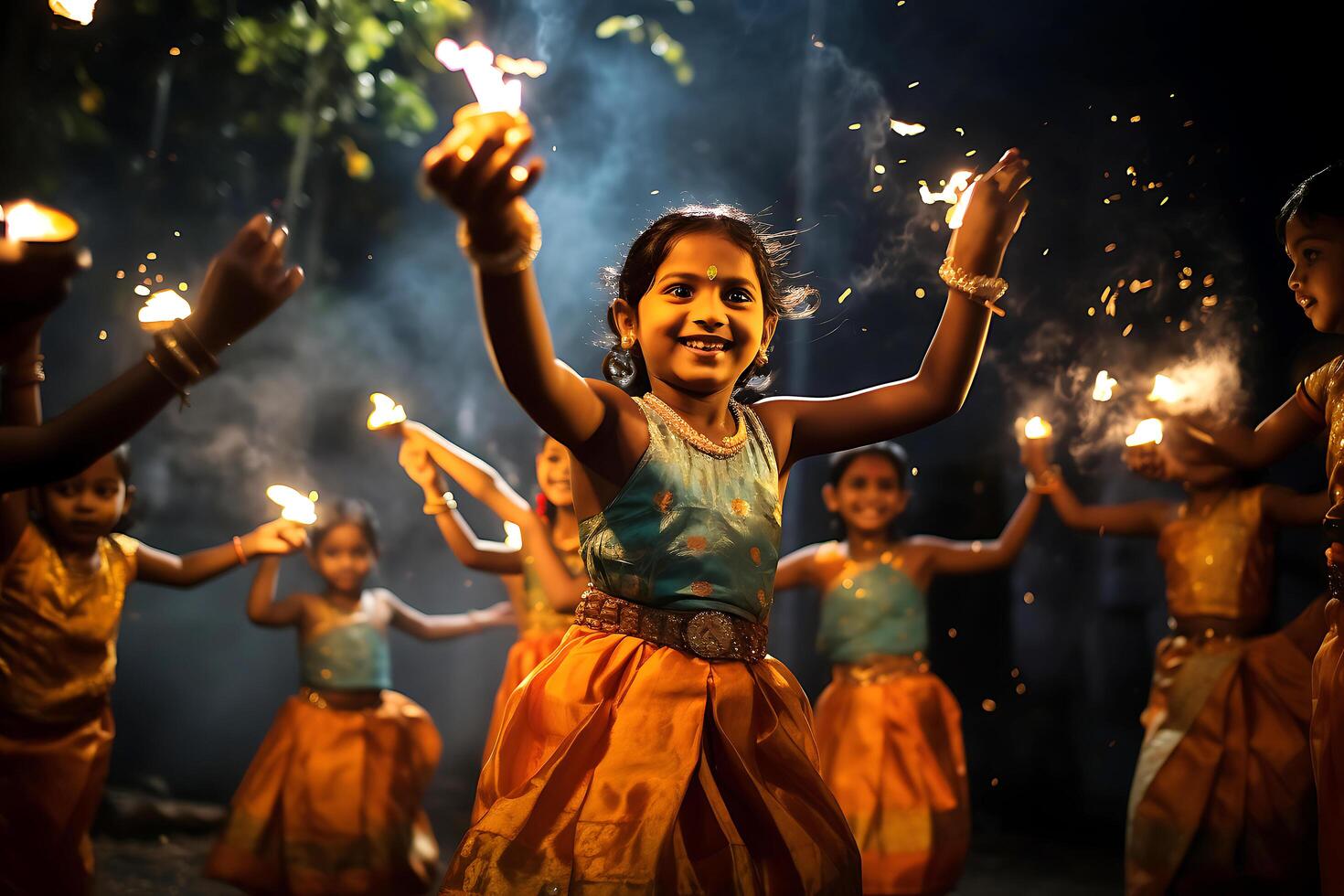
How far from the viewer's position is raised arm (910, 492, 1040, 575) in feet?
15.3

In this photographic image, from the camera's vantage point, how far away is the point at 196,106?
233 inches

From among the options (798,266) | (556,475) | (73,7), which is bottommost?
(556,475)

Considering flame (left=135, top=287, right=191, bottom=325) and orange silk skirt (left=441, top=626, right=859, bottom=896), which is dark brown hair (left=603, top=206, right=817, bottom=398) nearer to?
orange silk skirt (left=441, top=626, right=859, bottom=896)

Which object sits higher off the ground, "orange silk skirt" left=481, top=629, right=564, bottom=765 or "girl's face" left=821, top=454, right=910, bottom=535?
"girl's face" left=821, top=454, right=910, bottom=535

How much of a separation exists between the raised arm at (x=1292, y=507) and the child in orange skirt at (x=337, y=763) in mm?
3335

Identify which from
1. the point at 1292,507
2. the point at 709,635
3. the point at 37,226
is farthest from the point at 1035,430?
the point at 37,226

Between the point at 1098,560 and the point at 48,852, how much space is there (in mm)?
4507

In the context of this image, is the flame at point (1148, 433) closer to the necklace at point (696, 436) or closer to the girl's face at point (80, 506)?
the necklace at point (696, 436)

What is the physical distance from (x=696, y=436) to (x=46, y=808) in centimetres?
265

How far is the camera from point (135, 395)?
6.04 ft

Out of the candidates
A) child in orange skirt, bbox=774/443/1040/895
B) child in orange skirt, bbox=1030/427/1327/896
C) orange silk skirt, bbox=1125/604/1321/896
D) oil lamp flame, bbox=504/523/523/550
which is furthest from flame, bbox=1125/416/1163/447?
oil lamp flame, bbox=504/523/523/550

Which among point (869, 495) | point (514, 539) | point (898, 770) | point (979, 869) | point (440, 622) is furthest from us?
point (440, 622)

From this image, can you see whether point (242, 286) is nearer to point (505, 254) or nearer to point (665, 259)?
point (505, 254)

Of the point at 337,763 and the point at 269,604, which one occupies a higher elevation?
the point at 269,604
